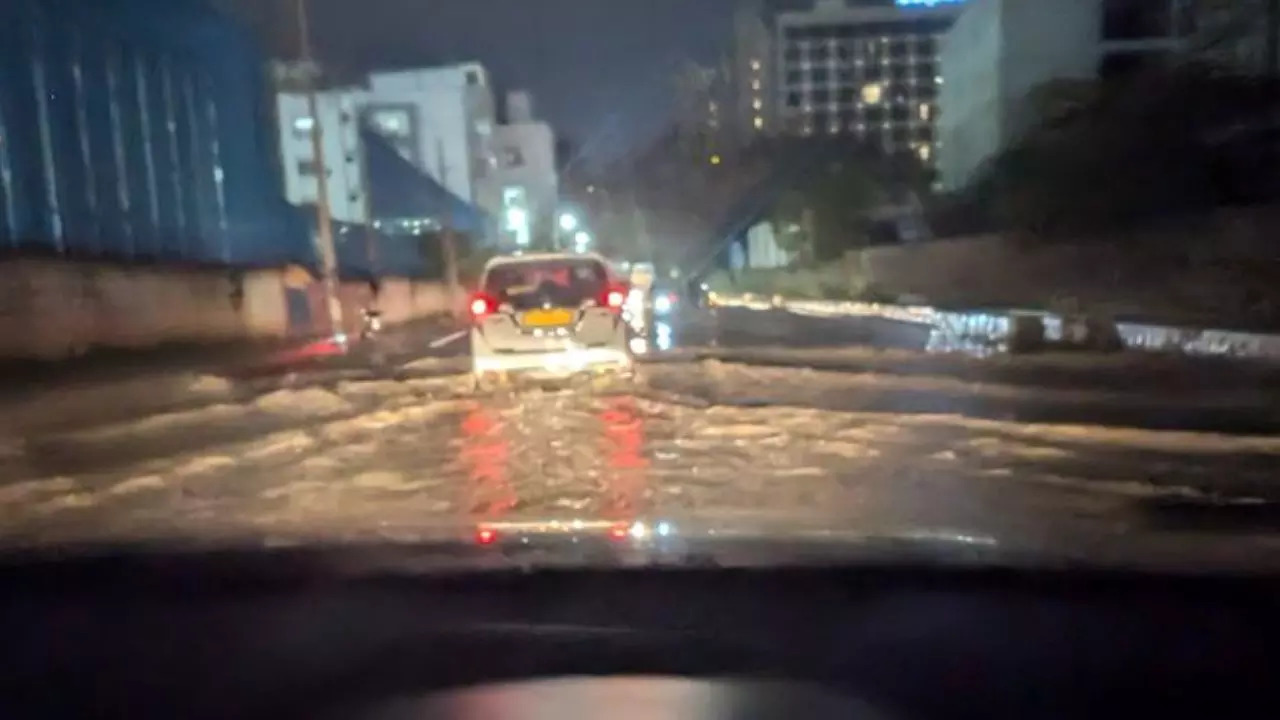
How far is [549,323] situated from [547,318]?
58mm

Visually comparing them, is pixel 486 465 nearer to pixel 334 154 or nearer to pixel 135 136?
pixel 135 136

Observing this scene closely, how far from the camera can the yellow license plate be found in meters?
16.8

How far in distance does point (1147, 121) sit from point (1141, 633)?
119 ft

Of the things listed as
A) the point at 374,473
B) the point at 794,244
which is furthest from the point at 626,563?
the point at 794,244

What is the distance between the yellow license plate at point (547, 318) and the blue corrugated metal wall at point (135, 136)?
1361 centimetres

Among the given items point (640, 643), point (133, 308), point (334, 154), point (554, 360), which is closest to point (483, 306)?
point (554, 360)

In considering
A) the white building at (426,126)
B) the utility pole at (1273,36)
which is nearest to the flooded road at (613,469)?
the utility pole at (1273,36)

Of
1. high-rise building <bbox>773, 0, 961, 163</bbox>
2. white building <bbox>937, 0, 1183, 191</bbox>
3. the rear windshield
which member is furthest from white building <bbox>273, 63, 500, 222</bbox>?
the rear windshield

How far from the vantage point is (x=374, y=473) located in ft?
39.0

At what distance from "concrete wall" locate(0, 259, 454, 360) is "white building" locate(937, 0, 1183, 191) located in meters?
22.9

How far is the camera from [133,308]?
96.7ft

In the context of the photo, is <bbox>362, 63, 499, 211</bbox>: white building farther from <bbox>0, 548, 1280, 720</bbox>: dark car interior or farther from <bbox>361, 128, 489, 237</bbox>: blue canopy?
<bbox>0, 548, 1280, 720</bbox>: dark car interior

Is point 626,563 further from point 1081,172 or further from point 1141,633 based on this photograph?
point 1081,172

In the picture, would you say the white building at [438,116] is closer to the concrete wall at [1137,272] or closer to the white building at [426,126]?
the white building at [426,126]
